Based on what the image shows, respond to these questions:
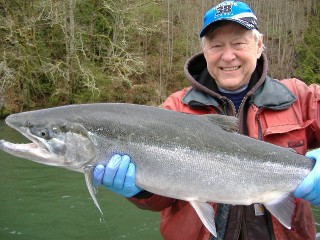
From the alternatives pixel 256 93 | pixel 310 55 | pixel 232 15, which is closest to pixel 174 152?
pixel 256 93

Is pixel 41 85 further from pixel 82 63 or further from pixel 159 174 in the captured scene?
pixel 159 174

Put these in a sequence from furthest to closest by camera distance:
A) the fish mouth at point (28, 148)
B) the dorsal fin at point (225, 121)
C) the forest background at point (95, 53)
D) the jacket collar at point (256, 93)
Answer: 1. the forest background at point (95, 53)
2. the jacket collar at point (256, 93)
3. the dorsal fin at point (225, 121)
4. the fish mouth at point (28, 148)

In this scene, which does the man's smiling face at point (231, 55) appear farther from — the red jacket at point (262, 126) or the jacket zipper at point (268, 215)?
the jacket zipper at point (268, 215)

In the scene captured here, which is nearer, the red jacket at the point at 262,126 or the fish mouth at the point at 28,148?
the fish mouth at the point at 28,148

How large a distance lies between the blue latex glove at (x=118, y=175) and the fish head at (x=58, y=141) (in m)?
0.13

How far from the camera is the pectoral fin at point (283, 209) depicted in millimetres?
3184

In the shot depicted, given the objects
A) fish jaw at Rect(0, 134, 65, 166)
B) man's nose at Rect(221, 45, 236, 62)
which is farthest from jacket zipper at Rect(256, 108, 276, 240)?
fish jaw at Rect(0, 134, 65, 166)

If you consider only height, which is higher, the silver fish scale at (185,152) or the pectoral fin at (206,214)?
the silver fish scale at (185,152)

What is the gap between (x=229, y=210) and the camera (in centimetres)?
342

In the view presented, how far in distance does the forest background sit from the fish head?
20.8m

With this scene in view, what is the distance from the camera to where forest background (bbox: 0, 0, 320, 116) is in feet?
81.7

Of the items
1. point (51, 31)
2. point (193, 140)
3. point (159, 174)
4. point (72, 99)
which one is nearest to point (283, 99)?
point (193, 140)

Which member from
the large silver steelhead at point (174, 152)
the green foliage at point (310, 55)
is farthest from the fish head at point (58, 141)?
the green foliage at point (310, 55)

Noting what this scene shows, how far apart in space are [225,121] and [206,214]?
0.71 m
